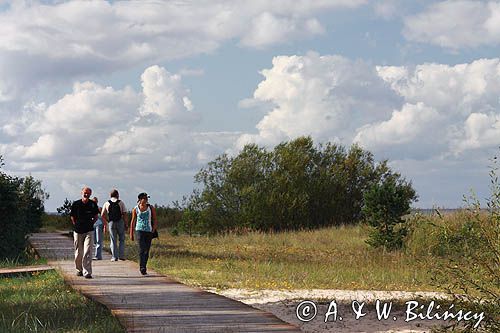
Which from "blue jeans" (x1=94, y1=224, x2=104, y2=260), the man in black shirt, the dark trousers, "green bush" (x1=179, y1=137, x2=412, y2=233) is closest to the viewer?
the man in black shirt

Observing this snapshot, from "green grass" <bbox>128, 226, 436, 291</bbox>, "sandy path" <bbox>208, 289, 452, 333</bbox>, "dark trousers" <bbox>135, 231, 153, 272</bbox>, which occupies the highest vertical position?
"dark trousers" <bbox>135, 231, 153, 272</bbox>

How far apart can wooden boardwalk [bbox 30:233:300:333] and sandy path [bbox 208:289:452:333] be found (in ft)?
1.81

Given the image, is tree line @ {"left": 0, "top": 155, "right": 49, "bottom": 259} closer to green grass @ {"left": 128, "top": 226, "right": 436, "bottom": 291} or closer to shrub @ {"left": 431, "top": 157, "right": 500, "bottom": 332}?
green grass @ {"left": 128, "top": 226, "right": 436, "bottom": 291}

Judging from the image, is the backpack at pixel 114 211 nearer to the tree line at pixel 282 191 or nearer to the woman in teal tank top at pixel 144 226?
the woman in teal tank top at pixel 144 226

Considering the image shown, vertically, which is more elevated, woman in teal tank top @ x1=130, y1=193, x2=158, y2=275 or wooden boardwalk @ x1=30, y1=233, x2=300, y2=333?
woman in teal tank top @ x1=130, y1=193, x2=158, y2=275

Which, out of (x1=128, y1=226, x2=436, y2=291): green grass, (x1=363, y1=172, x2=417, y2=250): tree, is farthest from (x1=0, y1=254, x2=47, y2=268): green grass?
(x1=363, y1=172, x2=417, y2=250): tree

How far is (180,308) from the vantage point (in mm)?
13078

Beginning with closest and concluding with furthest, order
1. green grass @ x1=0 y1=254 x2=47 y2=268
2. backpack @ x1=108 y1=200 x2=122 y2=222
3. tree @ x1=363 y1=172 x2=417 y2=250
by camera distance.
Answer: backpack @ x1=108 y1=200 x2=122 y2=222
green grass @ x1=0 y1=254 x2=47 y2=268
tree @ x1=363 y1=172 x2=417 y2=250

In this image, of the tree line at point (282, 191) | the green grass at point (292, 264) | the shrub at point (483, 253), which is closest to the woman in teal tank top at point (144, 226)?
the green grass at point (292, 264)

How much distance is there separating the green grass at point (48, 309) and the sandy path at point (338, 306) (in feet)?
8.97

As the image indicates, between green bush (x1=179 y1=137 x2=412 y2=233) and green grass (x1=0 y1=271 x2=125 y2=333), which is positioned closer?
green grass (x1=0 y1=271 x2=125 y2=333)

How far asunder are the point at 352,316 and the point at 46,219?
44.5 metres

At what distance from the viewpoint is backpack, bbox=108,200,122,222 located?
22.0 meters

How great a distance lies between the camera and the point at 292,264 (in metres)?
22.5
